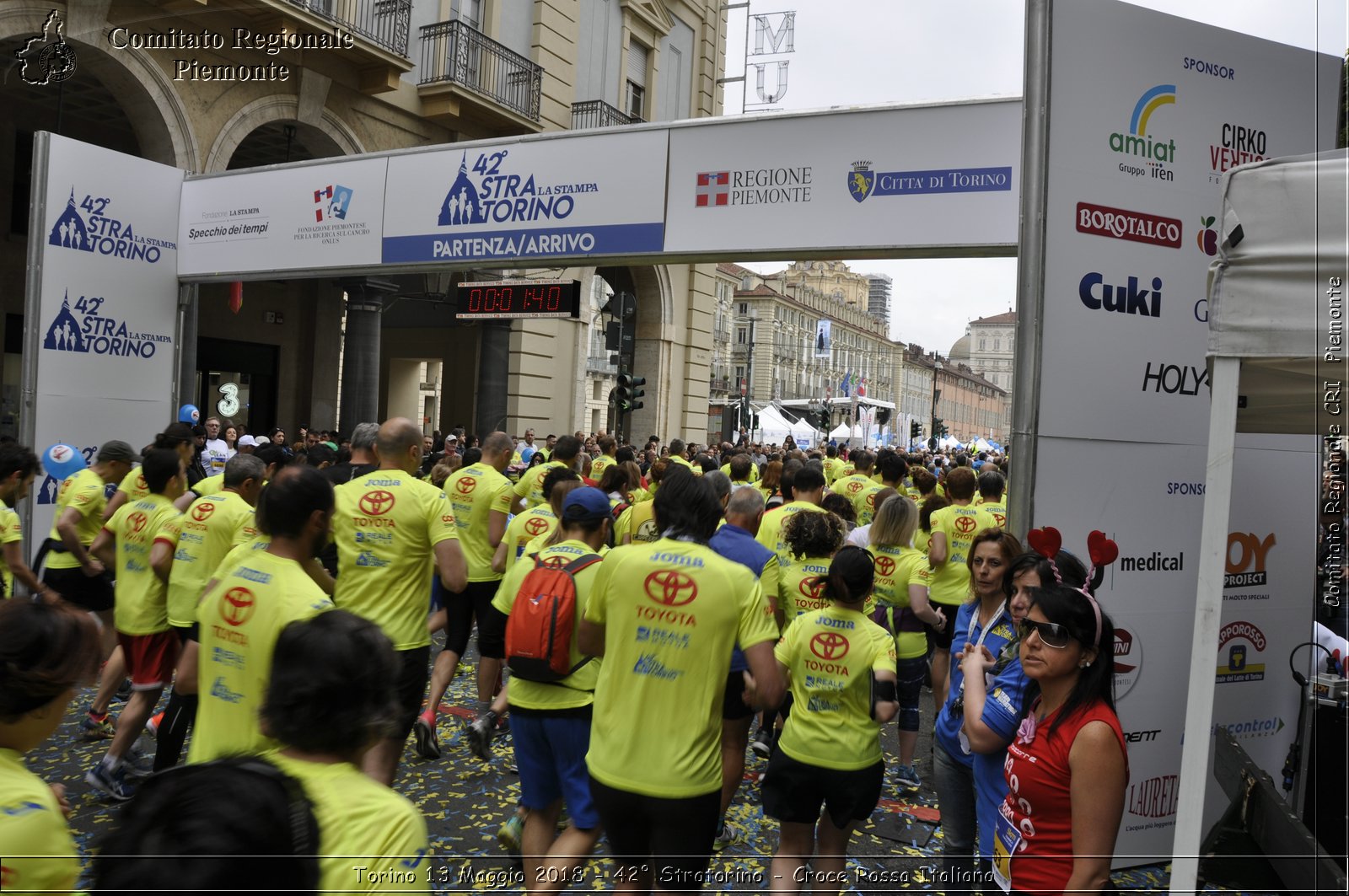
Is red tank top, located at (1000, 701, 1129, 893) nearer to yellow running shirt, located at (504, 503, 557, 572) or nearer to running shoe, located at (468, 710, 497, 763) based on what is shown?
running shoe, located at (468, 710, 497, 763)

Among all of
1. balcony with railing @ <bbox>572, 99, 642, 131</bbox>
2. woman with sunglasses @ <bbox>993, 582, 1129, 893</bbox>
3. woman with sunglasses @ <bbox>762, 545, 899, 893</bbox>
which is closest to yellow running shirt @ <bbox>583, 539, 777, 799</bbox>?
woman with sunglasses @ <bbox>762, 545, 899, 893</bbox>

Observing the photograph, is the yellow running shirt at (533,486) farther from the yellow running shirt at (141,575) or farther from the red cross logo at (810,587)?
the red cross logo at (810,587)

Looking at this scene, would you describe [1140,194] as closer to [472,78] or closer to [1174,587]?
[1174,587]

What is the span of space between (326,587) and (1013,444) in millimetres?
3427

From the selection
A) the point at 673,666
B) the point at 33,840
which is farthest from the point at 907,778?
the point at 33,840

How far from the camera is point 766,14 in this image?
2703 centimetres

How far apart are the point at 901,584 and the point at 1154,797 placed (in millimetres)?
1904

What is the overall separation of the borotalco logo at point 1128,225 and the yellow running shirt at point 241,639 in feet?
13.2

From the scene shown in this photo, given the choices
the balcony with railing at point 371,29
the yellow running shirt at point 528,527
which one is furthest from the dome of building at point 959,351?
the yellow running shirt at point 528,527

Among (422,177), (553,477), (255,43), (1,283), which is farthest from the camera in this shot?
(1,283)

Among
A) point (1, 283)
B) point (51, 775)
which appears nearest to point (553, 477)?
point (51, 775)

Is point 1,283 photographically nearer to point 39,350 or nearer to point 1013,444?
point 39,350

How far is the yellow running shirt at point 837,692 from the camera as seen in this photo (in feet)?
12.9

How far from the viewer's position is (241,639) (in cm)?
320
